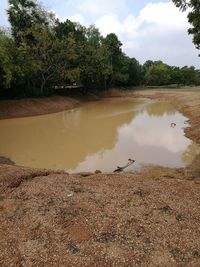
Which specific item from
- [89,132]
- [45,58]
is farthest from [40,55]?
[89,132]

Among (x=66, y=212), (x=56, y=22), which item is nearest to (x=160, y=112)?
(x=56, y=22)

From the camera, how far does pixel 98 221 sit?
6.28 meters

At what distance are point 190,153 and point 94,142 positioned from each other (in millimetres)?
5332

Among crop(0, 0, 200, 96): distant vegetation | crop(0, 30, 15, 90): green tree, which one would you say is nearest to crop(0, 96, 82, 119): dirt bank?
crop(0, 0, 200, 96): distant vegetation

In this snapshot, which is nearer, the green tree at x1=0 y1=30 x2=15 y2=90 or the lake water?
the lake water

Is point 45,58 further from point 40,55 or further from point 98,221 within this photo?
point 98,221

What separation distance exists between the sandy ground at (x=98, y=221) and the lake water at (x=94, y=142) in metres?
3.85

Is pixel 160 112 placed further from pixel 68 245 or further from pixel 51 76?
pixel 68 245

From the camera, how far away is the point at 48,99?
31.1 metres

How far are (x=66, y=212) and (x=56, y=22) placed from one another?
31.7m

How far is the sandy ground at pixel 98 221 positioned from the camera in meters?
5.25

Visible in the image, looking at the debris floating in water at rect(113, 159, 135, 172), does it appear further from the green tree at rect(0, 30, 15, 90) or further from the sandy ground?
the green tree at rect(0, 30, 15, 90)

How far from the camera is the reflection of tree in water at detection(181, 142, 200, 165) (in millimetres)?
12933

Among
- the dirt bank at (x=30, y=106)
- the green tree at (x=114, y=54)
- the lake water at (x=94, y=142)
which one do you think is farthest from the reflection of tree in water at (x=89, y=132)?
the green tree at (x=114, y=54)
